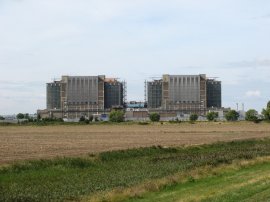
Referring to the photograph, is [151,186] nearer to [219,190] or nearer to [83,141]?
[219,190]

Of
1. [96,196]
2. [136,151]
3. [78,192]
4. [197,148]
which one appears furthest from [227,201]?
A: [197,148]

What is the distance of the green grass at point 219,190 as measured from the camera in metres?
18.4

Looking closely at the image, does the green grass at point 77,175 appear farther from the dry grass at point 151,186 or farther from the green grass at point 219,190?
the green grass at point 219,190

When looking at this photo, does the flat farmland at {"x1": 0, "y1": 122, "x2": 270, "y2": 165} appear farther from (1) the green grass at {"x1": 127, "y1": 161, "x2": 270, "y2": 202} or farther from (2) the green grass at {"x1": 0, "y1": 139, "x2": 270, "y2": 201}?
(1) the green grass at {"x1": 127, "y1": 161, "x2": 270, "y2": 202}

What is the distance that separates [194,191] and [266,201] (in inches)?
184

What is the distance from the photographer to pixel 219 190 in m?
20.7

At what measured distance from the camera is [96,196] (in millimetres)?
20453

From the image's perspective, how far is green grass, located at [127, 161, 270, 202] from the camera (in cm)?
1844

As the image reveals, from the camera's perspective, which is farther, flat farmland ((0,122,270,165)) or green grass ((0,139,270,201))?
flat farmland ((0,122,270,165))

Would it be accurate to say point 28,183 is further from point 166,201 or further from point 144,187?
point 166,201

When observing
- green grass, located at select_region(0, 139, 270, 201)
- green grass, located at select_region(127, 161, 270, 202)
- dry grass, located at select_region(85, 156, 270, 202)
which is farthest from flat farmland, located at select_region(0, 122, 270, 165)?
green grass, located at select_region(127, 161, 270, 202)

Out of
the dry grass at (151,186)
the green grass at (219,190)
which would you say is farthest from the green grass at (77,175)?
the green grass at (219,190)

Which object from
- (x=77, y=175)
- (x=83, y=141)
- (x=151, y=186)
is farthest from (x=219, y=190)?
(x=83, y=141)

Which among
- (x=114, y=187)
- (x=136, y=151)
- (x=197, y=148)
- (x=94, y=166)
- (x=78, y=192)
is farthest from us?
(x=197, y=148)
